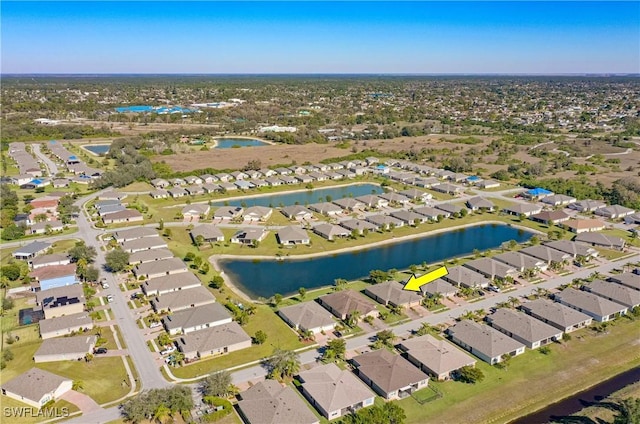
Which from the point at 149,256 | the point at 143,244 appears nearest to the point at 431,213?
the point at 149,256

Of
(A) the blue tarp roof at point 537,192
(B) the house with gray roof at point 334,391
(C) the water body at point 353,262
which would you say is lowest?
(C) the water body at point 353,262

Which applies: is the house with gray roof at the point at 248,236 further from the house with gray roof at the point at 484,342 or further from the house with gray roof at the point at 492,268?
the house with gray roof at the point at 484,342

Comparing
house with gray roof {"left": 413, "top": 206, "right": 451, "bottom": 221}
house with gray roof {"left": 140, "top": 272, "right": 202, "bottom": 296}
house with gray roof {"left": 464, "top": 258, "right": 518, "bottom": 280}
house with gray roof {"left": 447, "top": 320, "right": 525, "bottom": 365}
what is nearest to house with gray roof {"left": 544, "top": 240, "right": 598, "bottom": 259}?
house with gray roof {"left": 464, "top": 258, "right": 518, "bottom": 280}

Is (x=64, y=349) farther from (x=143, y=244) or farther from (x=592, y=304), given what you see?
(x=592, y=304)

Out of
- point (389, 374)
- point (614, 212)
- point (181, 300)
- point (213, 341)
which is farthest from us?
point (614, 212)

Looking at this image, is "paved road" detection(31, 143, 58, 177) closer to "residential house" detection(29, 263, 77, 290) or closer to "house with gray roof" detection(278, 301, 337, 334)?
"residential house" detection(29, 263, 77, 290)

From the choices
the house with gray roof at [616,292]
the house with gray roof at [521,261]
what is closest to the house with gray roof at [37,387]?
the house with gray roof at [521,261]

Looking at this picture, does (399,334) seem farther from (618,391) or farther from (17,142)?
(17,142)
